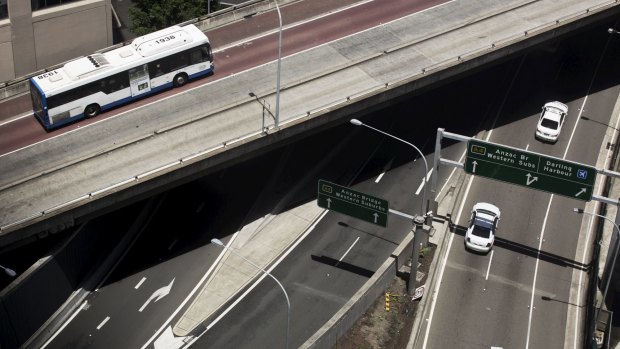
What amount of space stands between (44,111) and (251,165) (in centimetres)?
1767

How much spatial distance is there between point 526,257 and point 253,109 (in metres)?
21.1

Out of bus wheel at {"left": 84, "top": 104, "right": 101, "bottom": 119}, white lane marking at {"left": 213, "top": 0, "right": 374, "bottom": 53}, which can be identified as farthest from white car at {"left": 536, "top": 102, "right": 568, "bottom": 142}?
bus wheel at {"left": 84, "top": 104, "right": 101, "bottom": 119}

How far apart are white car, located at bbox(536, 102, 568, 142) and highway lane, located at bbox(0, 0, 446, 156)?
12625 mm

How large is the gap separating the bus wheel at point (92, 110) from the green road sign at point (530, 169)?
78.2 feet

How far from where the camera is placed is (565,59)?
8100cm

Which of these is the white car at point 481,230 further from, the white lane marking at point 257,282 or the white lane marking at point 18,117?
the white lane marking at point 18,117

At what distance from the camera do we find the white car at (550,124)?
72.9 meters

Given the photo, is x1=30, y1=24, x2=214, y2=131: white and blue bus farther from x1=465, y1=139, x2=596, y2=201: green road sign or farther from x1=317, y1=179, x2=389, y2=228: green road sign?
x1=465, y1=139, x2=596, y2=201: green road sign

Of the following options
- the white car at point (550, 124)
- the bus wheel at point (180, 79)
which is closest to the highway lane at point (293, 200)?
the white car at point (550, 124)

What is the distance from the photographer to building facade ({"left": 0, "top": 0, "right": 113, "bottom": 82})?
67.9 m

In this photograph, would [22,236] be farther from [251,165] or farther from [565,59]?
[565,59]

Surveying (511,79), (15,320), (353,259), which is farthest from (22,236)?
(511,79)

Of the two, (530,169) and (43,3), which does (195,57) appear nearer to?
(43,3)

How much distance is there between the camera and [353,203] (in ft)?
182
